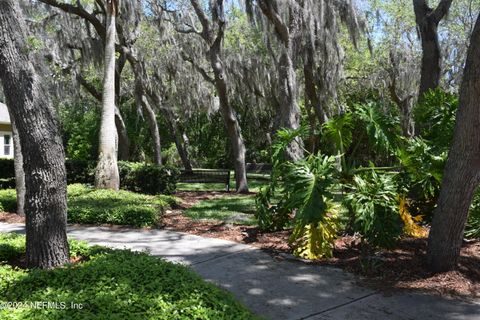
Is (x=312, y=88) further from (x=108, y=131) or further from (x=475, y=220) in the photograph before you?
(x=475, y=220)

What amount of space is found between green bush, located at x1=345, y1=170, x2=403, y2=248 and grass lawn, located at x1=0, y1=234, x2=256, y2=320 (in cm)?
250

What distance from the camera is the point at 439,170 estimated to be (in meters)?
7.15

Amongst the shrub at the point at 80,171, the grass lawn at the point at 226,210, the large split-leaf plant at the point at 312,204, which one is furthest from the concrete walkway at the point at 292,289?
the shrub at the point at 80,171

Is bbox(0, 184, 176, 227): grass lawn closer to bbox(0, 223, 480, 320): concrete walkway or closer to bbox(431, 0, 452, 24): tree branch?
bbox(0, 223, 480, 320): concrete walkway

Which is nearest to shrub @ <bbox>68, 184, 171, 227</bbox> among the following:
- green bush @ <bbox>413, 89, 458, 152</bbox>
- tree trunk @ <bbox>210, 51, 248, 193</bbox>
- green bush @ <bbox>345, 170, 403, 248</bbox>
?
green bush @ <bbox>345, 170, 403, 248</bbox>

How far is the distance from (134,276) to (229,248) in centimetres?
304

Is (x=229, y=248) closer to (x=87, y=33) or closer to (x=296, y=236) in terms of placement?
(x=296, y=236)

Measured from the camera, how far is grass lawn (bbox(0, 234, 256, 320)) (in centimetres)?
404

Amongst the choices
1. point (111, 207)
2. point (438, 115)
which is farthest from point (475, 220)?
point (111, 207)

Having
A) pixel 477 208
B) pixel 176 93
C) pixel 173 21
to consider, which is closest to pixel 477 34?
pixel 477 208

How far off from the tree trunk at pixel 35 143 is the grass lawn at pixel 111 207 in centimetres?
444

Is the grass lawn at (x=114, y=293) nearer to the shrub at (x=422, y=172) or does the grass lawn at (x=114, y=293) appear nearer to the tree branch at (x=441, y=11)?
the shrub at (x=422, y=172)

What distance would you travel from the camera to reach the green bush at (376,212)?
21.3ft

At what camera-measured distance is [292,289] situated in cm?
571
